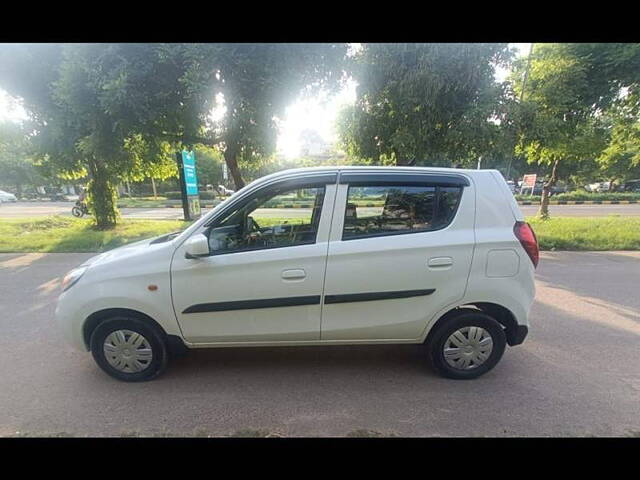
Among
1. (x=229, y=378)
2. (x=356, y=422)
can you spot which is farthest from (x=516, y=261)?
(x=229, y=378)

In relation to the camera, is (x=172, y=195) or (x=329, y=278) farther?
(x=172, y=195)

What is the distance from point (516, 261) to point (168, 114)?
7.48 m

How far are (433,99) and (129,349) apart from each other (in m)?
6.76

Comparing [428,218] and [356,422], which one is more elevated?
[428,218]

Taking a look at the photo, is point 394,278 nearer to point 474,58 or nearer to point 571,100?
point 474,58

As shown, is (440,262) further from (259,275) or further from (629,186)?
(629,186)

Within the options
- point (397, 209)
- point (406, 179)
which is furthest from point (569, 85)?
point (397, 209)

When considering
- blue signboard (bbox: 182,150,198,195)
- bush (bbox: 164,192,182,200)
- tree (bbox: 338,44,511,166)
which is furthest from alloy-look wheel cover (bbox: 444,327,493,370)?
bush (bbox: 164,192,182,200)

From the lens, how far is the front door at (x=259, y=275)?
8.46ft

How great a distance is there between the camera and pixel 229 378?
9.18 feet

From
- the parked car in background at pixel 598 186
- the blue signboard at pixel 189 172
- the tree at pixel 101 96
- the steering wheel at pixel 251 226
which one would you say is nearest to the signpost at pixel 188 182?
the blue signboard at pixel 189 172

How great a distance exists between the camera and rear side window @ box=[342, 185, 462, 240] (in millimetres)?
2662

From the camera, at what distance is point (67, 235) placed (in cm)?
942

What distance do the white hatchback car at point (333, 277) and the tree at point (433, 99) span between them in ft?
15.2
